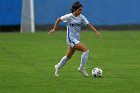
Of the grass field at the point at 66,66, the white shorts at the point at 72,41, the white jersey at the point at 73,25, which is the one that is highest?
the white jersey at the point at 73,25

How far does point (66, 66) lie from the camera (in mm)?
18156

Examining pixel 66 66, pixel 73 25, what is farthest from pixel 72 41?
pixel 66 66

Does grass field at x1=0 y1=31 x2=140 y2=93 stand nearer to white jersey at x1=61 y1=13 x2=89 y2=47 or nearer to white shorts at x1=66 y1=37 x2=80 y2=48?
white shorts at x1=66 y1=37 x2=80 y2=48

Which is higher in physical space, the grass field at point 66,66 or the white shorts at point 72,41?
the white shorts at point 72,41

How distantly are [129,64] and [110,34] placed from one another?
11076 mm

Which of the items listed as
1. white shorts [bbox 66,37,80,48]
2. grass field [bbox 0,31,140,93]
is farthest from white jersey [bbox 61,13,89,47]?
grass field [bbox 0,31,140,93]

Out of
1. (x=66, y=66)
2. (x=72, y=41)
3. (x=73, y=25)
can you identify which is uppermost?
(x=73, y=25)

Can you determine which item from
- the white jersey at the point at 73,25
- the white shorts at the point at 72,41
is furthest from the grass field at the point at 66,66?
the white jersey at the point at 73,25

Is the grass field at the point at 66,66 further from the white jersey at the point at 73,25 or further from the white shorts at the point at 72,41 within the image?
the white jersey at the point at 73,25

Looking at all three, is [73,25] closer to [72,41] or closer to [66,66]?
[72,41]

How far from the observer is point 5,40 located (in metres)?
26.4

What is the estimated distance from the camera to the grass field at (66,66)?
13609mm

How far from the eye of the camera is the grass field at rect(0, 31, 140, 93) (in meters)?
13.6

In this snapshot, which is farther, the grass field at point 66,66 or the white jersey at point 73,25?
the white jersey at point 73,25
